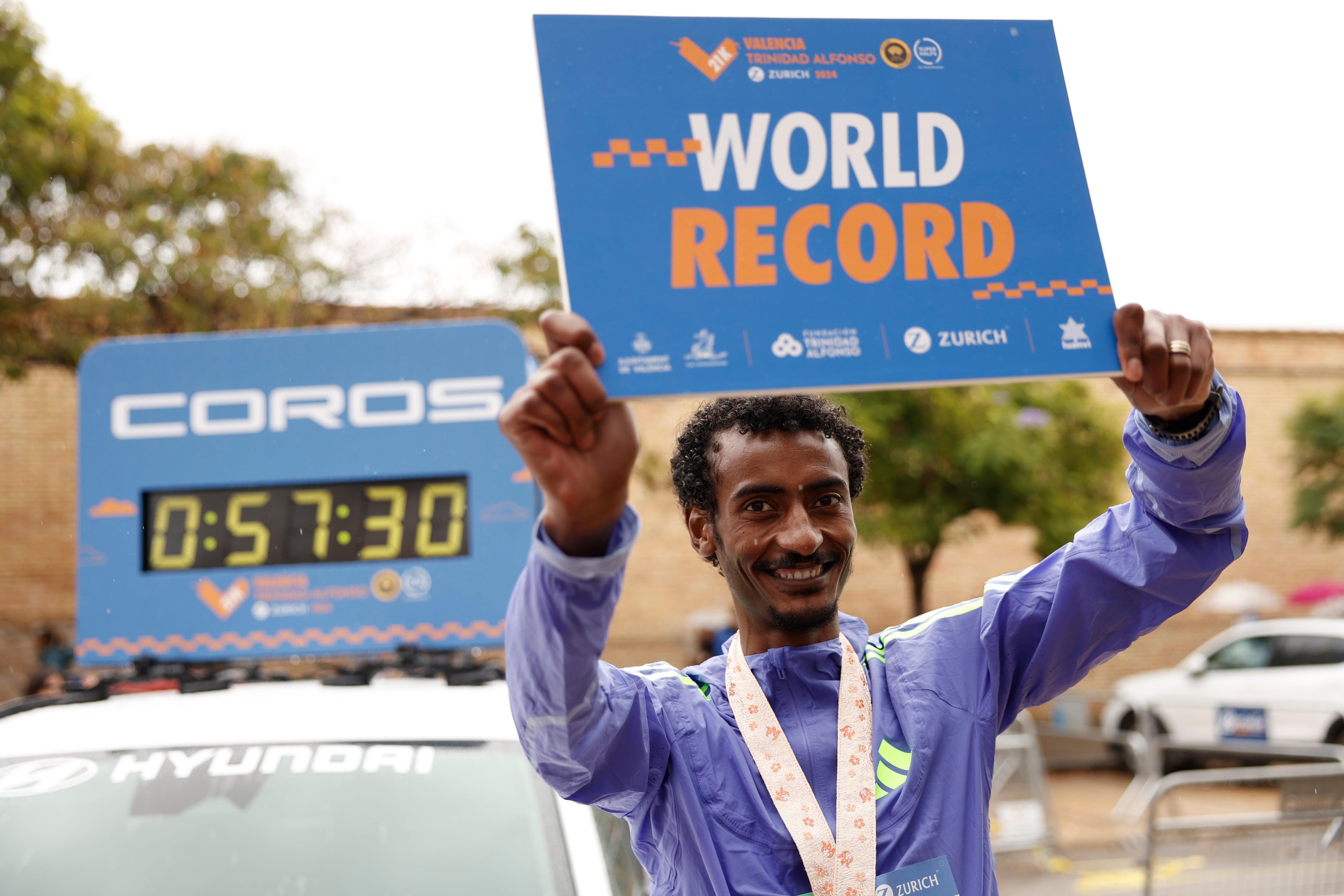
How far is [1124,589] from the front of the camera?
1.92 m

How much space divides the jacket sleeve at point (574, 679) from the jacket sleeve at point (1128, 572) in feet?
2.07

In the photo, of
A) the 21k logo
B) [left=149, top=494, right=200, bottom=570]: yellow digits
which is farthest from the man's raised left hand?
[left=149, top=494, right=200, bottom=570]: yellow digits

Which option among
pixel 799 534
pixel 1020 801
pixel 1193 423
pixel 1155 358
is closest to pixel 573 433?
pixel 799 534

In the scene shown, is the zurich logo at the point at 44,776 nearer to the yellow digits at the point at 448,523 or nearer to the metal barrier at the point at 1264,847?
the yellow digits at the point at 448,523

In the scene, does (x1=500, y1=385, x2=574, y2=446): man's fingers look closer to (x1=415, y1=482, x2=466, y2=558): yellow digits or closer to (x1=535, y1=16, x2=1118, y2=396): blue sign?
(x1=535, y1=16, x2=1118, y2=396): blue sign

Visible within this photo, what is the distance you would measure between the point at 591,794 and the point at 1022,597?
80cm

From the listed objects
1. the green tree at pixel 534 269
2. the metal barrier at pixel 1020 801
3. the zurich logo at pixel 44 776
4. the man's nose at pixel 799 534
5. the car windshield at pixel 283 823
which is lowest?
the metal barrier at pixel 1020 801

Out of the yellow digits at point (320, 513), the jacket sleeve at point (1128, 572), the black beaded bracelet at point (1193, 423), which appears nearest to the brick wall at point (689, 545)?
the yellow digits at point (320, 513)

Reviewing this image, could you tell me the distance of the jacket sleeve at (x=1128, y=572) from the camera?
1.73 metres

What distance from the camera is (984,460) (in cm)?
1220

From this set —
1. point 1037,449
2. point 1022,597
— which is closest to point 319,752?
point 1022,597

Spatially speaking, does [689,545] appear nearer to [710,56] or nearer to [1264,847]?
[1264,847]

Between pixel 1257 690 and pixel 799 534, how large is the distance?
37.9ft

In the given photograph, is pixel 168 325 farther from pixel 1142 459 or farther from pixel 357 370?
pixel 1142 459
